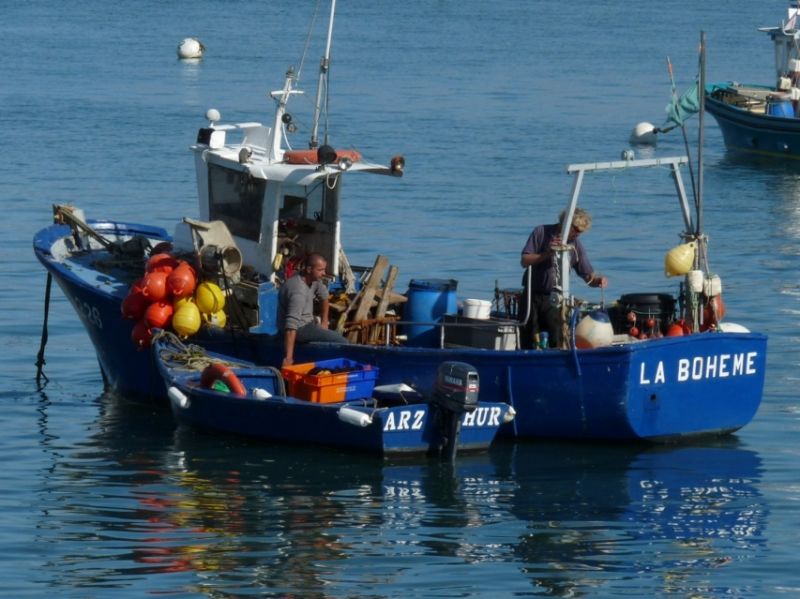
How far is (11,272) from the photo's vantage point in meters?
23.1

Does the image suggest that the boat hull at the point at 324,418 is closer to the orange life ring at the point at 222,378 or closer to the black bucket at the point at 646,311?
the orange life ring at the point at 222,378

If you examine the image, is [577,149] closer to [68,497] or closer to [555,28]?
[68,497]

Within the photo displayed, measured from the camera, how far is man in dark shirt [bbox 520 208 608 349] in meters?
14.3

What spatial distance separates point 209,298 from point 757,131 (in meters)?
24.2

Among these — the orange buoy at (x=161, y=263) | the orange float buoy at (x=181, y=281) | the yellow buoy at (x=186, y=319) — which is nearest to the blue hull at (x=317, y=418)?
the yellow buoy at (x=186, y=319)

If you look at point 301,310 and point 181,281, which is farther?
point 181,281

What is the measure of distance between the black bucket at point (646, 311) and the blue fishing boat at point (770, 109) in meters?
22.6

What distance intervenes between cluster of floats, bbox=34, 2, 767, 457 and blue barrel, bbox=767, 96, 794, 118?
2256 centimetres

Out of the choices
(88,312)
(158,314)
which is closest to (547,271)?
(158,314)

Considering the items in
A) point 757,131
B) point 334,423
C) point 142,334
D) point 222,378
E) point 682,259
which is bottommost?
point 334,423

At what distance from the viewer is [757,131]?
3722 cm

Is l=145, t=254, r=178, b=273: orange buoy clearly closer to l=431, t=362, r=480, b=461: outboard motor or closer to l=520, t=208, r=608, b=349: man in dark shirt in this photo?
l=431, t=362, r=480, b=461: outboard motor

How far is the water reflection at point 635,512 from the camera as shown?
11.6m

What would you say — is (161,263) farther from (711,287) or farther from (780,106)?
(780,106)
